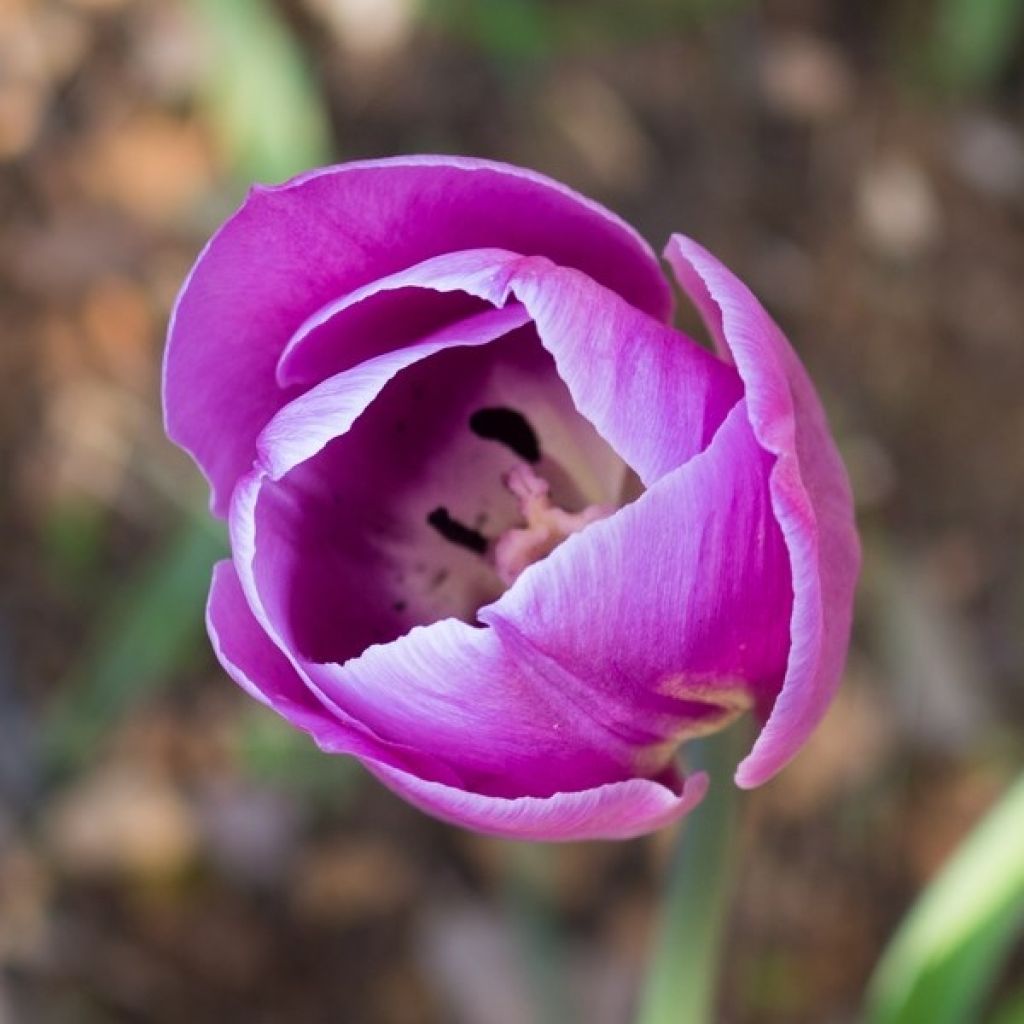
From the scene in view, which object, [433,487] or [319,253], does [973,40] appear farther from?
[319,253]

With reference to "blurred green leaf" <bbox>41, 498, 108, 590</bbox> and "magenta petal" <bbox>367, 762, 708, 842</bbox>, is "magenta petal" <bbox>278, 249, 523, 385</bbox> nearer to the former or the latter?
"magenta petal" <bbox>367, 762, 708, 842</bbox>

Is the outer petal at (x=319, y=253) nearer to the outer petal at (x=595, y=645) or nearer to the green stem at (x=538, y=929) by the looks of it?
the outer petal at (x=595, y=645)

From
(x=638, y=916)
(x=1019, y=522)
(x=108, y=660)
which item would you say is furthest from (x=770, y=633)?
(x=1019, y=522)

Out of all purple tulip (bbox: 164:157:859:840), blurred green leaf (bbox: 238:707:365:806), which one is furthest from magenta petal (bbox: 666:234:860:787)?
blurred green leaf (bbox: 238:707:365:806)

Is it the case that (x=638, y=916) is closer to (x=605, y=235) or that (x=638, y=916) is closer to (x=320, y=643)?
(x=320, y=643)

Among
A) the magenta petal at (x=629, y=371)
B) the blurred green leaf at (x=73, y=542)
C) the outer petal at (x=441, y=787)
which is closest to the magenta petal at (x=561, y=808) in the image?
the outer petal at (x=441, y=787)

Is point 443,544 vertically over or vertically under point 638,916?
over

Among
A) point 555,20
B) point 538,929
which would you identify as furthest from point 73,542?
point 555,20
